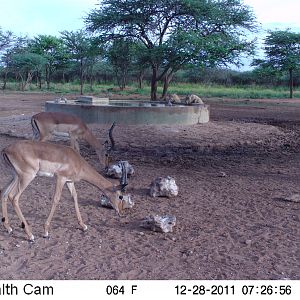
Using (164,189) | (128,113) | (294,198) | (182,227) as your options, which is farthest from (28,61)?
(182,227)

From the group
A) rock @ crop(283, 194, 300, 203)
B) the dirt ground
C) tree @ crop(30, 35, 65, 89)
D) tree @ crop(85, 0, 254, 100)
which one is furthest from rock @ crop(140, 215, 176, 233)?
tree @ crop(30, 35, 65, 89)

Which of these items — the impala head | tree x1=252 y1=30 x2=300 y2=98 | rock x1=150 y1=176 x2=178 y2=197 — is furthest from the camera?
tree x1=252 y1=30 x2=300 y2=98

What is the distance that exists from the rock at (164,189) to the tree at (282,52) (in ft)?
108

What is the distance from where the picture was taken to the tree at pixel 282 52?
38144mm

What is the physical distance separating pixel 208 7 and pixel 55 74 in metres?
39.0

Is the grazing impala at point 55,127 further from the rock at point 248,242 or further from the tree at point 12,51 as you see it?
the tree at point 12,51

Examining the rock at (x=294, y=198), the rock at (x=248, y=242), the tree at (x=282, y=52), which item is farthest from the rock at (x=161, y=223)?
the tree at (x=282, y=52)

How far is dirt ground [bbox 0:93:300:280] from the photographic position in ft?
14.9

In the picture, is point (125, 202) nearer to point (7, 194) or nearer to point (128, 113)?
point (7, 194)

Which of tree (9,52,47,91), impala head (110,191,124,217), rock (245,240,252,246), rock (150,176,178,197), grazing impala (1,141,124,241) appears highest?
tree (9,52,47,91)

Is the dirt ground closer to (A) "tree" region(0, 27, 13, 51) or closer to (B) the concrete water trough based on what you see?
(B) the concrete water trough

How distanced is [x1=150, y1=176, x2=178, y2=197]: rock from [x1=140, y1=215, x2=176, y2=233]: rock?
1.43 m
